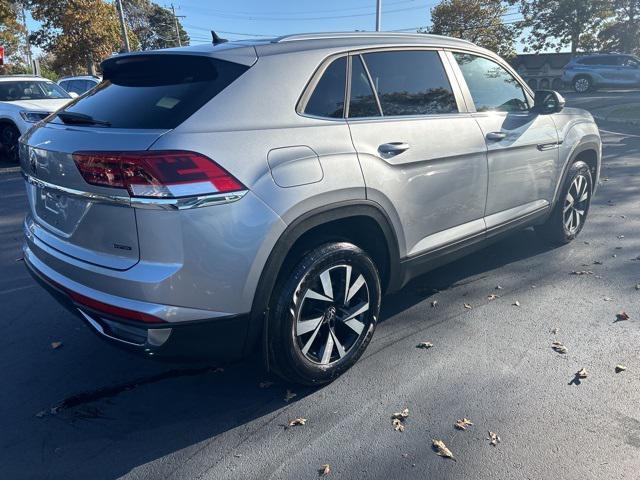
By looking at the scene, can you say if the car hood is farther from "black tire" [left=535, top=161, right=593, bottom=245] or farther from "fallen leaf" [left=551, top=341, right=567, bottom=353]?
"fallen leaf" [left=551, top=341, right=567, bottom=353]

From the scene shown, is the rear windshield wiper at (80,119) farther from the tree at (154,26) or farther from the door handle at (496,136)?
the tree at (154,26)

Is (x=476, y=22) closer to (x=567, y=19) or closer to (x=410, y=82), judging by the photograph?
(x=567, y=19)

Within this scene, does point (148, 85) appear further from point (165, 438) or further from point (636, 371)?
point (636, 371)

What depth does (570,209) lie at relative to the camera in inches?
197

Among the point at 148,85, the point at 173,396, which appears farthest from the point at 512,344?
the point at 148,85

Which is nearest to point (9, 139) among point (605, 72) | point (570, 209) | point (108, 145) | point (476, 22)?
point (108, 145)

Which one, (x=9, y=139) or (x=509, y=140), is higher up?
(x=509, y=140)

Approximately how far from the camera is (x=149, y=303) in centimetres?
223

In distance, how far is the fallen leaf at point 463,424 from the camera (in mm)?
2570

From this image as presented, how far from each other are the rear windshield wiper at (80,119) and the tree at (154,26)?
57.3 m

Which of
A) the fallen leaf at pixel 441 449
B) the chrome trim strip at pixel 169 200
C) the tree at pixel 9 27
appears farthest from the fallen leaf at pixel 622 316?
the tree at pixel 9 27

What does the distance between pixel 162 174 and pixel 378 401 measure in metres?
1.65

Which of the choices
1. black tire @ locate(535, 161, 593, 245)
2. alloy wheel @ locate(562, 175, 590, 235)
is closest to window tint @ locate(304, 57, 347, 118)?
black tire @ locate(535, 161, 593, 245)

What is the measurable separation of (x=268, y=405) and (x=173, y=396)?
1.80 ft
